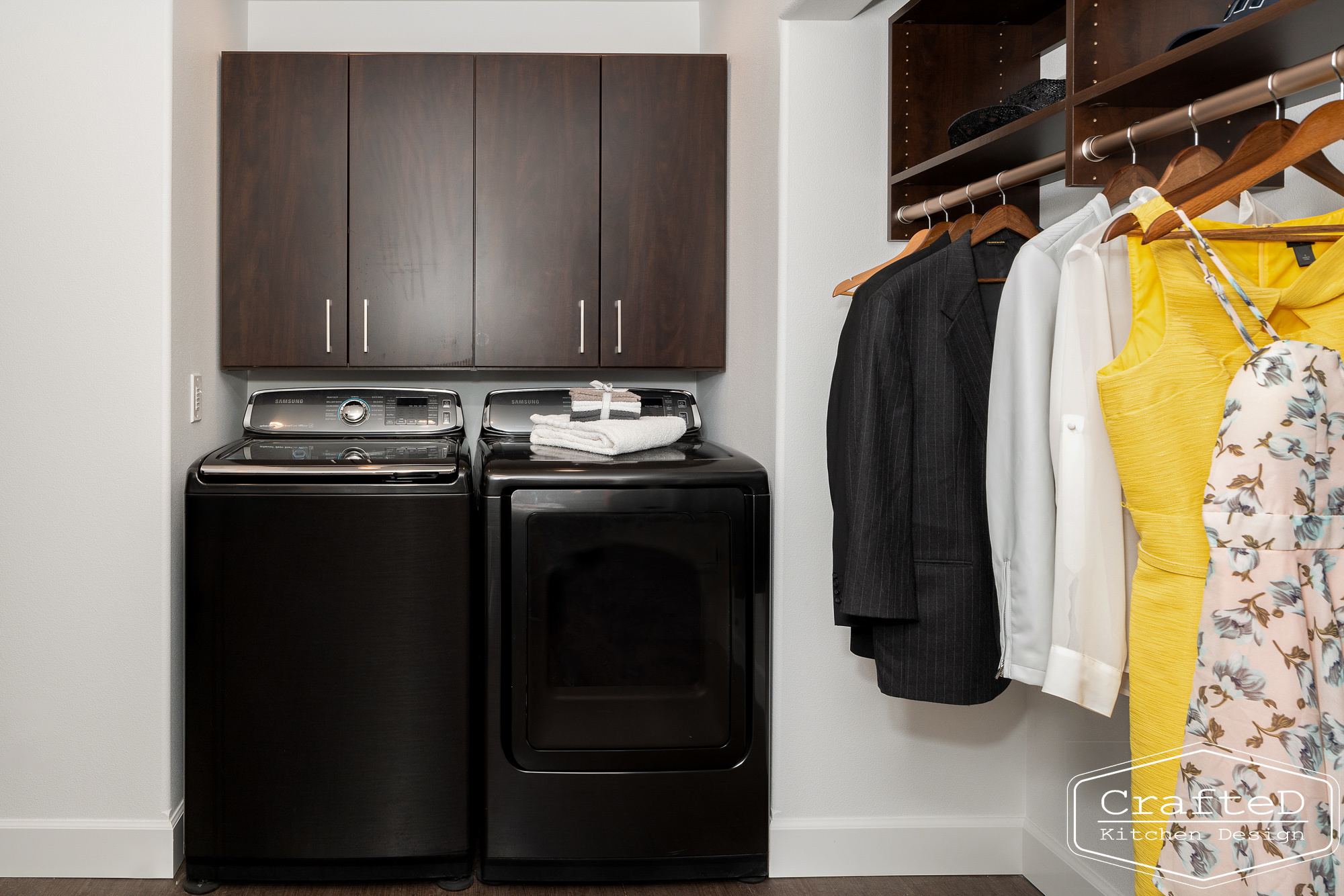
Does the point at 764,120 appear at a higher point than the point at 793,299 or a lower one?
higher

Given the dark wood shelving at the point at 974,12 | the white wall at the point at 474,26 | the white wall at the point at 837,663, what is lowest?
the white wall at the point at 837,663

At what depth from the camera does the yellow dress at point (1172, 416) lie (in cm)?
106

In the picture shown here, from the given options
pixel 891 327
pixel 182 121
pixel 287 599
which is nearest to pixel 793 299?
pixel 891 327

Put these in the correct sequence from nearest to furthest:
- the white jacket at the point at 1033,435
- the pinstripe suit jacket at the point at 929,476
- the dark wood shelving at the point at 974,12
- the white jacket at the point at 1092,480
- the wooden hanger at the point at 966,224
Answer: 1. the white jacket at the point at 1092,480
2. the white jacket at the point at 1033,435
3. the pinstripe suit jacket at the point at 929,476
4. the wooden hanger at the point at 966,224
5. the dark wood shelving at the point at 974,12

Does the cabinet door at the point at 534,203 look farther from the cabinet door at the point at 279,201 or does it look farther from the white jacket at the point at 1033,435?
the white jacket at the point at 1033,435

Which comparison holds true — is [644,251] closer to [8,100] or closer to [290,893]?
[8,100]

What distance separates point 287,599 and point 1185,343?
1801mm

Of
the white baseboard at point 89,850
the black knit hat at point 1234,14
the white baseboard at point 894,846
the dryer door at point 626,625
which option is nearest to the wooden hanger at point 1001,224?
the black knit hat at point 1234,14

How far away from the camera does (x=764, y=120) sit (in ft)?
6.88

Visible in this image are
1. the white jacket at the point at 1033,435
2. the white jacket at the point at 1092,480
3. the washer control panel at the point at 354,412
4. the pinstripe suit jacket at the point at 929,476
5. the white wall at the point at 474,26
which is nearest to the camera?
the white jacket at the point at 1092,480

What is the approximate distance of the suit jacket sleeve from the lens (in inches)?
62.2

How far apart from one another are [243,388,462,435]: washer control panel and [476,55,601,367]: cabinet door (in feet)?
0.69

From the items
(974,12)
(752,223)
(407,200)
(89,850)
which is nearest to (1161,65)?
(974,12)

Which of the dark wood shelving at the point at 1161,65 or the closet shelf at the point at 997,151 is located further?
the closet shelf at the point at 997,151
